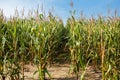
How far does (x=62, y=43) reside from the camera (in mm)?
8039

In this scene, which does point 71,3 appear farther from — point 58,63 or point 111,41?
point 58,63

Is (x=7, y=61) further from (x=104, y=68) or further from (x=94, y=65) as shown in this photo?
(x=94, y=65)

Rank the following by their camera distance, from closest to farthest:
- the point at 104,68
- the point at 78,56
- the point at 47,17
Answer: the point at 104,68
the point at 78,56
the point at 47,17

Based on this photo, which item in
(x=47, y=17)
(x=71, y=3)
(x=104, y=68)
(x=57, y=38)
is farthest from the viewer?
(x=47, y=17)

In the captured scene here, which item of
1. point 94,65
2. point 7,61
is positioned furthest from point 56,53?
point 7,61

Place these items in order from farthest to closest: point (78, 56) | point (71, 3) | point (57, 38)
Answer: point (57, 38), point (71, 3), point (78, 56)

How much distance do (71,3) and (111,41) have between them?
112 centimetres

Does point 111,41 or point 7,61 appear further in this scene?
point 111,41

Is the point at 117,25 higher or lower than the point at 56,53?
higher

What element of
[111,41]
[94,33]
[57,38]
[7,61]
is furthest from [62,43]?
[7,61]

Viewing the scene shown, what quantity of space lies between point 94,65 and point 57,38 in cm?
148

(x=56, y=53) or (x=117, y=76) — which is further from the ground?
(x=56, y=53)

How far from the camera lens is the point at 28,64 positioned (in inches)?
285

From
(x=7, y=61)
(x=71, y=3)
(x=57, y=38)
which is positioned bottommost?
(x=7, y=61)
